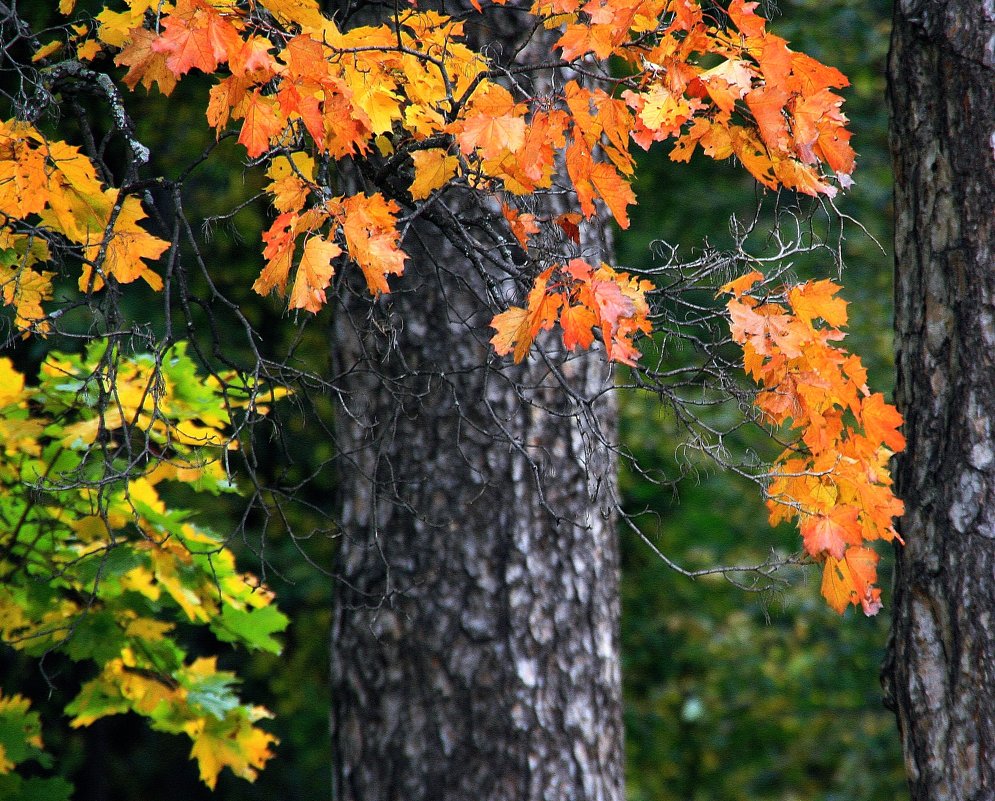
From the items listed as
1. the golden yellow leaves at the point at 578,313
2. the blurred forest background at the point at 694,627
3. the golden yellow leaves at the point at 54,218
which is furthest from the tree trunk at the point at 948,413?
the blurred forest background at the point at 694,627

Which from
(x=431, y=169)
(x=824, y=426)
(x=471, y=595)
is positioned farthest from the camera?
(x=471, y=595)

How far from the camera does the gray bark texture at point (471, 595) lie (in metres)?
2.88

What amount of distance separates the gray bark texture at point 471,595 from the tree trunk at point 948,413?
36.0 inches

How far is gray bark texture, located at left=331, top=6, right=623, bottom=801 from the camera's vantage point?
2885mm

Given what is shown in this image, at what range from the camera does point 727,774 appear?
6066 mm

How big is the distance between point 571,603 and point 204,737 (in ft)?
3.66

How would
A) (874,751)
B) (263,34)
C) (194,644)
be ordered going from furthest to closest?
(194,644), (874,751), (263,34)

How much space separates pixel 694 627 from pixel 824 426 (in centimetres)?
418

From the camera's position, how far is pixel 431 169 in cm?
188

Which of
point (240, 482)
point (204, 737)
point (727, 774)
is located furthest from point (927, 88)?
point (727, 774)

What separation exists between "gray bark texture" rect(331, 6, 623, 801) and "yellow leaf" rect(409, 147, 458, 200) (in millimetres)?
985

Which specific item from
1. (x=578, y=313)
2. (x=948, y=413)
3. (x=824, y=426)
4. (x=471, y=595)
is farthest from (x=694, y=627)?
(x=578, y=313)

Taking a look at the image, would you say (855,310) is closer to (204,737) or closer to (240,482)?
(240,482)

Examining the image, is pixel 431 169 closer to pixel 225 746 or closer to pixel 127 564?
pixel 127 564
